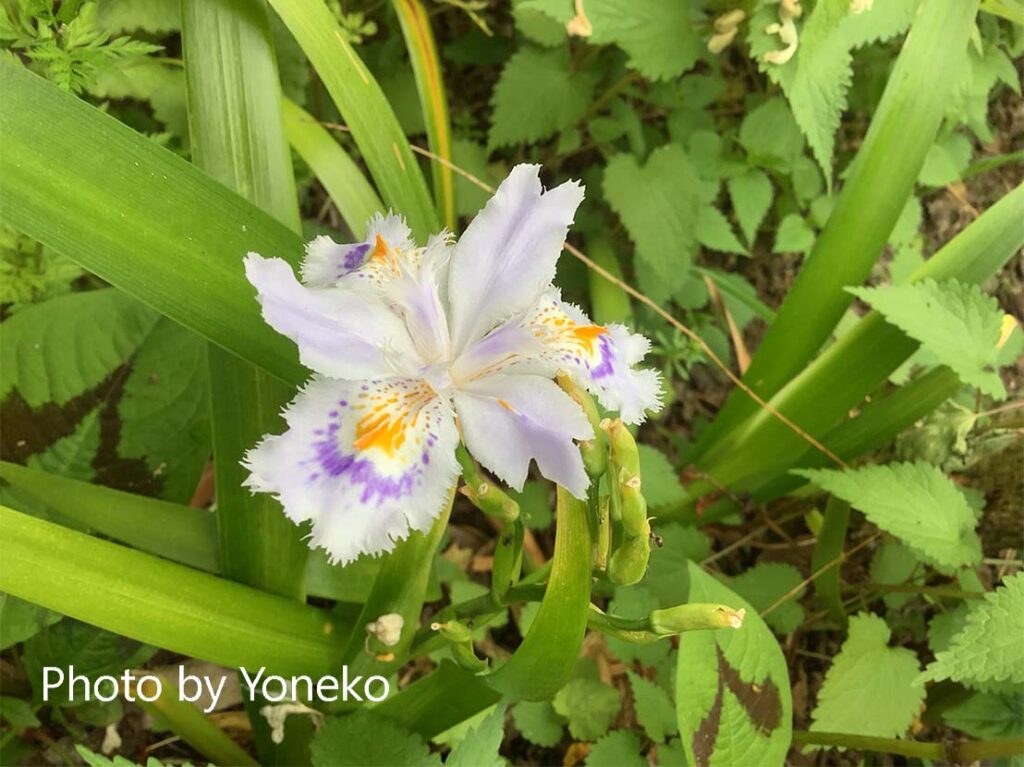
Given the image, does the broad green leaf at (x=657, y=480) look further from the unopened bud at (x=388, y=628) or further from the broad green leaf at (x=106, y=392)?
the broad green leaf at (x=106, y=392)

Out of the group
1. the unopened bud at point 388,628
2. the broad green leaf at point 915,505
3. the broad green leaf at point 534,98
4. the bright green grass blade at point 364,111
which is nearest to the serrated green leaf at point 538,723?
the unopened bud at point 388,628

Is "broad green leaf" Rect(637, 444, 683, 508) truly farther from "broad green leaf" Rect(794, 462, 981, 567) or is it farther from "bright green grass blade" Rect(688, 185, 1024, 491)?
"broad green leaf" Rect(794, 462, 981, 567)

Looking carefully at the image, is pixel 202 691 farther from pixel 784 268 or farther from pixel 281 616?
pixel 784 268

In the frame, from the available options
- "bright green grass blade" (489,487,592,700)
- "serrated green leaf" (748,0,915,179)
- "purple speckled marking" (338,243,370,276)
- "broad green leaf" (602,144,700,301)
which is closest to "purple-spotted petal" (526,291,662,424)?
"bright green grass blade" (489,487,592,700)

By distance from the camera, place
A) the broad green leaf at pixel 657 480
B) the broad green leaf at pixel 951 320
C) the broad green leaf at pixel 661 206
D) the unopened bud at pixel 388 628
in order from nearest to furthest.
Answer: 1. the unopened bud at pixel 388 628
2. the broad green leaf at pixel 951 320
3. the broad green leaf at pixel 657 480
4. the broad green leaf at pixel 661 206

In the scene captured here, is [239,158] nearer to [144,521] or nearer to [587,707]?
[144,521]

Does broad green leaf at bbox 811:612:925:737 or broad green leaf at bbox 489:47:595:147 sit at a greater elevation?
broad green leaf at bbox 489:47:595:147

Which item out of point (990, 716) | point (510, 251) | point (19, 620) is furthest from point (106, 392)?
point (990, 716)
